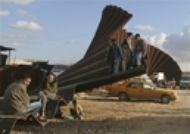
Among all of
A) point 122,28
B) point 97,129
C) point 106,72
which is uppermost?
point 122,28

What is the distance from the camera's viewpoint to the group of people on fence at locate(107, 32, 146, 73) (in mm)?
22969

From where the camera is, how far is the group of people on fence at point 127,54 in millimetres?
22969

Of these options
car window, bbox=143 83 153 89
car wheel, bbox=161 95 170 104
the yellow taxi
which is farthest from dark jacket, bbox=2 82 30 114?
car window, bbox=143 83 153 89

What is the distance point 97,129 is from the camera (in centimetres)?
1911

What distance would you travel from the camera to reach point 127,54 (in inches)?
926

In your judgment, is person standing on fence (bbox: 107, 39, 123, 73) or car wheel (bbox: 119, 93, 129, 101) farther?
car wheel (bbox: 119, 93, 129, 101)

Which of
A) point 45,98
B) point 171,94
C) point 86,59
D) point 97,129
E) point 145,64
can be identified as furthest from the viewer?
point 171,94

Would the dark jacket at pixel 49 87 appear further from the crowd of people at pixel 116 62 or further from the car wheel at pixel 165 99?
the car wheel at pixel 165 99

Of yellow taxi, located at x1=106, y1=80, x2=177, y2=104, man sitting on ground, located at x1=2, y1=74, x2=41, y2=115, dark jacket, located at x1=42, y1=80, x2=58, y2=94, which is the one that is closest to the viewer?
man sitting on ground, located at x1=2, y1=74, x2=41, y2=115

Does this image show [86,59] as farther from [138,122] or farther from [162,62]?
[138,122]

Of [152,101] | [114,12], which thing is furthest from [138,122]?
[152,101]

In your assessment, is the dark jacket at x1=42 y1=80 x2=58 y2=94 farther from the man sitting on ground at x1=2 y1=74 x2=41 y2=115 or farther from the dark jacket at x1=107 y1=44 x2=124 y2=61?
the man sitting on ground at x1=2 y1=74 x2=41 y2=115

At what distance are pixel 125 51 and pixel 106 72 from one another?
52.7 inches

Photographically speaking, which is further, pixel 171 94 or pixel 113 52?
pixel 171 94
